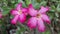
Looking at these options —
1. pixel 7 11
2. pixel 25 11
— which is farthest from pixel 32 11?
pixel 7 11

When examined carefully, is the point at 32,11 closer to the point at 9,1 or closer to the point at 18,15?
the point at 18,15

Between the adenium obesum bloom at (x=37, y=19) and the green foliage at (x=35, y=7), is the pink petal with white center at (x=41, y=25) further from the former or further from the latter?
the green foliage at (x=35, y=7)

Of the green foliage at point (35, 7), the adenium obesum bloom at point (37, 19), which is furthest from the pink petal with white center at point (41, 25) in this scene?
the green foliage at point (35, 7)

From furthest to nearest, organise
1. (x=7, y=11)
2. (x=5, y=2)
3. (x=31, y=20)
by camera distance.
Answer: (x=5, y=2) → (x=7, y=11) → (x=31, y=20)

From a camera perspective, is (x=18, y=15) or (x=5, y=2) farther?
(x=5, y=2)

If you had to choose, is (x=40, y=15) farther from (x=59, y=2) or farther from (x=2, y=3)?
(x=2, y=3)

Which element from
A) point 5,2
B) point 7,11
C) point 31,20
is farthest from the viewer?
point 5,2

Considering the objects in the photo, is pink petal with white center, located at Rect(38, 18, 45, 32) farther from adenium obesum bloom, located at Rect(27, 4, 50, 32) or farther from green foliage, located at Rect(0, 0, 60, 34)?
green foliage, located at Rect(0, 0, 60, 34)

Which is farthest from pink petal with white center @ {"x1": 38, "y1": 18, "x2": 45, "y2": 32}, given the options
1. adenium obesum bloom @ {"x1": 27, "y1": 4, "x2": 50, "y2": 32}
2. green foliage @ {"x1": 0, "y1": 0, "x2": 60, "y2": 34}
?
green foliage @ {"x1": 0, "y1": 0, "x2": 60, "y2": 34}
